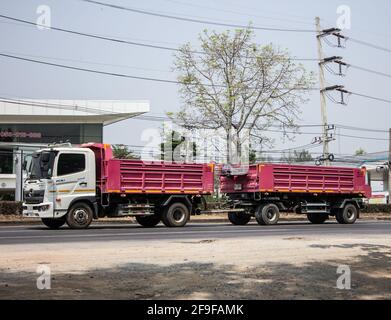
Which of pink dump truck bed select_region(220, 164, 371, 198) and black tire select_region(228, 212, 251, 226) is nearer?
pink dump truck bed select_region(220, 164, 371, 198)

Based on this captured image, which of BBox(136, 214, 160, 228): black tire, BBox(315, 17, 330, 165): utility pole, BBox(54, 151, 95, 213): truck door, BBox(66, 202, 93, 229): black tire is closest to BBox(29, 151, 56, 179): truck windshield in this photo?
BBox(54, 151, 95, 213): truck door

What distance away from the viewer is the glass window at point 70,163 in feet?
64.1

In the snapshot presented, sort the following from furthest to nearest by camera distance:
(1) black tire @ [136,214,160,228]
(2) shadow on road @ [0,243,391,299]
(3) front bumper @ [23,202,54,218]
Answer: (1) black tire @ [136,214,160,228] < (3) front bumper @ [23,202,54,218] < (2) shadow on road @ [0,243,391,299]

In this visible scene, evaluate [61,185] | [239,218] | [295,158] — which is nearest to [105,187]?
[61,185]

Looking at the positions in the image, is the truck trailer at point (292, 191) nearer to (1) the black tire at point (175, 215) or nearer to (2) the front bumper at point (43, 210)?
(1) the black tire at point (175, 215)

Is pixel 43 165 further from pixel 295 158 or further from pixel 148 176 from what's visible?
pixel 295 158

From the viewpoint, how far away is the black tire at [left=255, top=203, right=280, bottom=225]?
2386 cm

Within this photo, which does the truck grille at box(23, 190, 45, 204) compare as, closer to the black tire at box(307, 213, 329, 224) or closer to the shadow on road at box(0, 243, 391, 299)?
the shadow on road at box(0, 243, 391, 299)

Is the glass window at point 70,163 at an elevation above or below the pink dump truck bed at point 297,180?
above

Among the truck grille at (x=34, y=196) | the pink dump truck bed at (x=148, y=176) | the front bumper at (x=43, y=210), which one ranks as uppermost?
the pink dump truck bed at (x=148, y=176)

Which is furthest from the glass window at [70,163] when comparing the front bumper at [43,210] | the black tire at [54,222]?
the black tire at [54,222]

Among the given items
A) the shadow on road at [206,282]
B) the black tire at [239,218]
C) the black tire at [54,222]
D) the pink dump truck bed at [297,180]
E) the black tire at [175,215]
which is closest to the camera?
the shadow on road at [206,282]

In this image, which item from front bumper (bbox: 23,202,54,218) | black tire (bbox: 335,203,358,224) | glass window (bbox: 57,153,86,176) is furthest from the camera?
black tire (bbox: 335,203,358,224)

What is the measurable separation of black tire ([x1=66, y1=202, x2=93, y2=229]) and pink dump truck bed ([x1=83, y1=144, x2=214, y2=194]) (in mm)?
916
